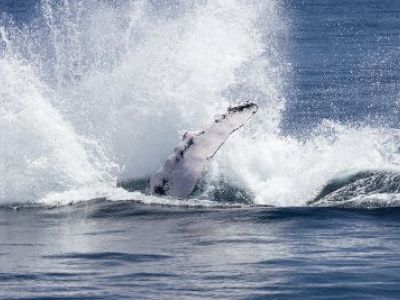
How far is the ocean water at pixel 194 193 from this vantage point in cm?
1545

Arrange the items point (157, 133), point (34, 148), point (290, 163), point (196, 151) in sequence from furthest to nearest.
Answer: point (157, 133) → point (290, 163) → point (34, 148) → point (196, 151)

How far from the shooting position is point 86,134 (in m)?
24.9

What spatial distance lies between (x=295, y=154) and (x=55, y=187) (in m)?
4.62

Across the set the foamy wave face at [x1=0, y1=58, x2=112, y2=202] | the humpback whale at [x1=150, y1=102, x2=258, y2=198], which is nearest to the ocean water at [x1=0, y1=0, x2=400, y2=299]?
the foamy wave face at [x1=0, y1=58, x2=112, y2=202]

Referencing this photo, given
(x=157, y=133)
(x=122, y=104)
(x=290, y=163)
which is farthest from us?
(x=122, y=104)

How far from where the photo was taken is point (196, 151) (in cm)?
1972

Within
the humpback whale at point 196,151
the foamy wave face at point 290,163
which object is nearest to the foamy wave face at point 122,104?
the foamy wave face at point 290,163

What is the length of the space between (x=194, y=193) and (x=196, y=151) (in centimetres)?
151

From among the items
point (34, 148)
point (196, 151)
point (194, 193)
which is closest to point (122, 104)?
point (34, 148)

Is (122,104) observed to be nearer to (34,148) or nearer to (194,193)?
(34,148)

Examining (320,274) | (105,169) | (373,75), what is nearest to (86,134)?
(105,169)

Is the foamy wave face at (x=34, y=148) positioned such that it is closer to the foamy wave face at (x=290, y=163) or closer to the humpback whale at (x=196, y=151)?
the foamy wave face at (x=290, y=163)

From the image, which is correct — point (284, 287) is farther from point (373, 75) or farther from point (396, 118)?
point (373, 75)

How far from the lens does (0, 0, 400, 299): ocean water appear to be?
1545cm
